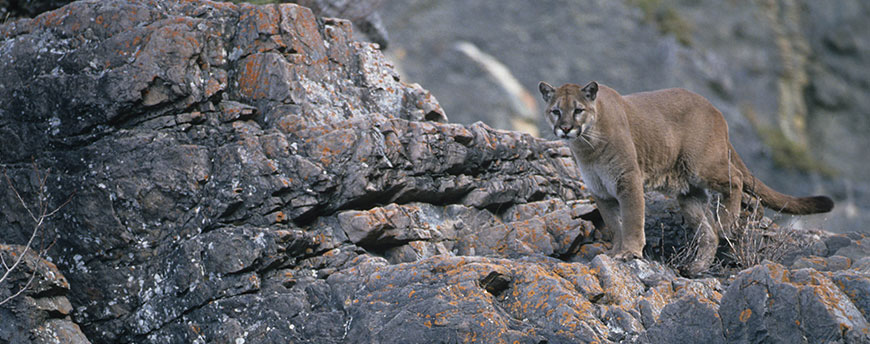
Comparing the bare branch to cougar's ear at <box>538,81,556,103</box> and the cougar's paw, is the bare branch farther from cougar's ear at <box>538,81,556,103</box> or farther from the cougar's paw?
the cougar's paw

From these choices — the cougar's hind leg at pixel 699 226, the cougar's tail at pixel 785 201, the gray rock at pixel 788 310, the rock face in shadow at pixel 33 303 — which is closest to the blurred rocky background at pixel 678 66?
the cougar's tail at pixel 785 201

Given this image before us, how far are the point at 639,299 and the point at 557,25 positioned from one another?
68.9 feet

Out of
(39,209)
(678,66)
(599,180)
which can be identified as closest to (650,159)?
(599,180)

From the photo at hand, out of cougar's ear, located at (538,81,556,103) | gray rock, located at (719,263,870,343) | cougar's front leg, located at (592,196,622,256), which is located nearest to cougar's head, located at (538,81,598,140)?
cougar's ear, located at (538,81,556,103)

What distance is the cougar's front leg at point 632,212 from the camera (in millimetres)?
7824

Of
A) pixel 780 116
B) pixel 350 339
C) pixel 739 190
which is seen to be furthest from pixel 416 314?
pixel 780 116

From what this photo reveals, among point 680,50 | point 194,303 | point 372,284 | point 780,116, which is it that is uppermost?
point 372,284

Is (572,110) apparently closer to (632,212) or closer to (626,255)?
(632,212)

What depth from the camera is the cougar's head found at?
781 centimetres

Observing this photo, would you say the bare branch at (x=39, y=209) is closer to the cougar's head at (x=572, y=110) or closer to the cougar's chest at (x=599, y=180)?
the cougar's head at (x=572, y=110)

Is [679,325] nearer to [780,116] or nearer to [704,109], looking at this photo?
[704,109]

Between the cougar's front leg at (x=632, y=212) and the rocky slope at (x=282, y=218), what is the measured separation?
1.17 ft

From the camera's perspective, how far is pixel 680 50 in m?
25.9

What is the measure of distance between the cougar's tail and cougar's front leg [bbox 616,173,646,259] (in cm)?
164
